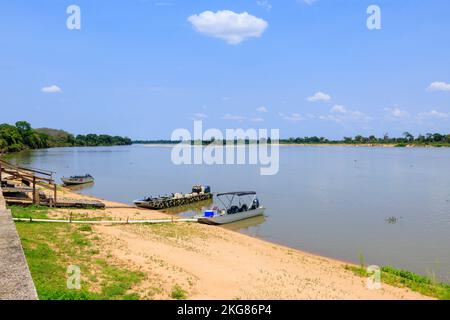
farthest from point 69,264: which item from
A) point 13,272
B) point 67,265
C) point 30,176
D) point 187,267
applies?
point 30,176

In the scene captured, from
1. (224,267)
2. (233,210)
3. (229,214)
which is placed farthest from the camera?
(233,210)

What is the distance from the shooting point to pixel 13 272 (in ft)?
26.0

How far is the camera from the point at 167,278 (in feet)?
47.4

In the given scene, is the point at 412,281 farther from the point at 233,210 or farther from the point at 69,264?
the point at 233,210

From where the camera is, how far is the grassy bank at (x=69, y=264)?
459 inches

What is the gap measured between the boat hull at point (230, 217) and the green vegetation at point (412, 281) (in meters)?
11.8

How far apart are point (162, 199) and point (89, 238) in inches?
735

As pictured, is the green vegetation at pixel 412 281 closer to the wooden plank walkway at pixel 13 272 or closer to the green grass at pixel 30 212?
the wooden plank walkway at pixel 13 272

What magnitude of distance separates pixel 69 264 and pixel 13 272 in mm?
7105

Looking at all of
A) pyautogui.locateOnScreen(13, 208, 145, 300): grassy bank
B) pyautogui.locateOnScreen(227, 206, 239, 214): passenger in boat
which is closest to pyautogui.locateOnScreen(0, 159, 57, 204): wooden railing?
pyautogui.locateOnScreen(13, 208, 145, 300): grassy bank

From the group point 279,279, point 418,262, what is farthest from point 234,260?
point 418,262

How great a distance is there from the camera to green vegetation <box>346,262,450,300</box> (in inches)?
627

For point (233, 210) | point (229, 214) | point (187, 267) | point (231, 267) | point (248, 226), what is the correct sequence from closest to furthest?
point (187, 267) < point (231, 267) < point (229, 214) < point (248, 226) < point (233, 210)
